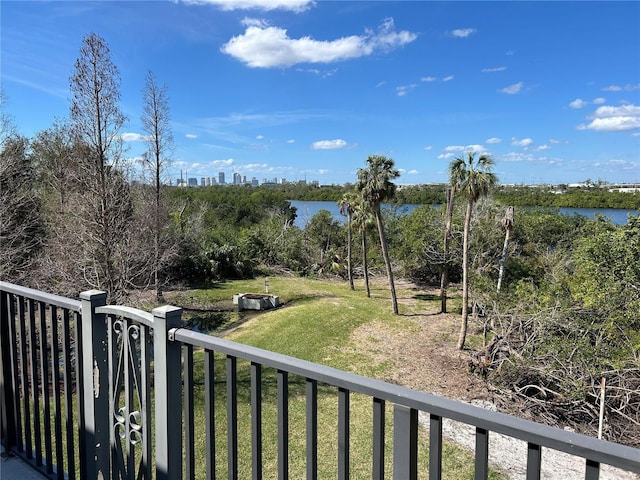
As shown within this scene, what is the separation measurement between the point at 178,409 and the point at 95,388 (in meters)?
0.49

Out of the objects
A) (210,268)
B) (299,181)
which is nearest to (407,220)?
(210,268)

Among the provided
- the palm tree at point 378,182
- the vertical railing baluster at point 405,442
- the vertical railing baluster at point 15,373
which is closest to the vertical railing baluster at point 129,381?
the vertical railing baluster at point 15,373

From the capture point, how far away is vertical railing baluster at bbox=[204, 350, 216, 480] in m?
1.31

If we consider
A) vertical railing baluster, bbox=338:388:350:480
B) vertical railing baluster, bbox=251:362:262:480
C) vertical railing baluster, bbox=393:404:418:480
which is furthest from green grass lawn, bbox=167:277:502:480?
vertical railing baluster, bbox=393:404:418:480

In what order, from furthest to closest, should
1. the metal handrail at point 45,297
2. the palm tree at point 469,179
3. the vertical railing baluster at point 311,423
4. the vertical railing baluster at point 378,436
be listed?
1. the palm tree at point 469,179
2. the metal handrail at point 45,297
3. the vertical railing baluster at point 311,423
4. the vertical railing baluster at point 378,436

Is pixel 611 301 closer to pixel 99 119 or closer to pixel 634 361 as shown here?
pixel 634 361

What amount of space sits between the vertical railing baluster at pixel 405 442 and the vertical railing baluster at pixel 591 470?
34cm

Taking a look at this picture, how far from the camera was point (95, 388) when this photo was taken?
1670 mm

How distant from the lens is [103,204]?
364 inches

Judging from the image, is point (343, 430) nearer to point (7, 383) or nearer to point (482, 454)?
point (482, 454)

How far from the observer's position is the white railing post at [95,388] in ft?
5.37

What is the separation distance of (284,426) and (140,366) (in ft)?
2.23

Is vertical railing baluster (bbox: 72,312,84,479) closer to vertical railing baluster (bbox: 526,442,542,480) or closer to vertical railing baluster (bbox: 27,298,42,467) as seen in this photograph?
vertical railing baluster (bbox: 27,298,42,467)

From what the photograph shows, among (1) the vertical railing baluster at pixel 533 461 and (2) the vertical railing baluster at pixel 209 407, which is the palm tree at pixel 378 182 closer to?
(2) the vertical railing baluster at pixel 209 407
